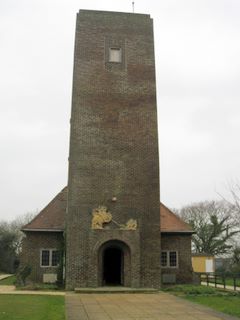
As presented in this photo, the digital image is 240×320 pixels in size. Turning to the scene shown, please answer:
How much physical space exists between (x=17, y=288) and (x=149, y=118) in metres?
12.1

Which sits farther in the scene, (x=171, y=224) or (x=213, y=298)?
(x=171, y=224)

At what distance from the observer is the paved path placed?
13531 mm

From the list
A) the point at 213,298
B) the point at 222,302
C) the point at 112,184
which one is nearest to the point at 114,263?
the point at 112,184

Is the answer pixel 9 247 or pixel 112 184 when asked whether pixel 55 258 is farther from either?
pixel 9 247

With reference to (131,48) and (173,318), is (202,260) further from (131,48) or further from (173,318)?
(173,318)

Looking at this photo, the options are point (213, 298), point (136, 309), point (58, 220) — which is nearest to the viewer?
point (136, 309)

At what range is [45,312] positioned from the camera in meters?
14.0

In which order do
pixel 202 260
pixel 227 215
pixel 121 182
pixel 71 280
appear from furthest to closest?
pixel 227 215 → pixel 202 260 → pixel 121 182 → pixel 71 280

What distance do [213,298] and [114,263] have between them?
34.4 ft

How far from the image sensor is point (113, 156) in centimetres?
2584

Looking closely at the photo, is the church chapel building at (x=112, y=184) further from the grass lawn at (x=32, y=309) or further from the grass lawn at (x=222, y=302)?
the grass lawn at (x=32, y=309)

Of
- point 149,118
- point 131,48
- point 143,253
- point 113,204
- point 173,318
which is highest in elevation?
point 131,48

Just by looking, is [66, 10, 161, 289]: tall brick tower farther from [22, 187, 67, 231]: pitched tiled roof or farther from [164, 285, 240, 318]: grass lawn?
[22, 187, 67, 231]: pitched tiled roof

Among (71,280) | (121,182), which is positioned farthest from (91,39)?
(71,280)
